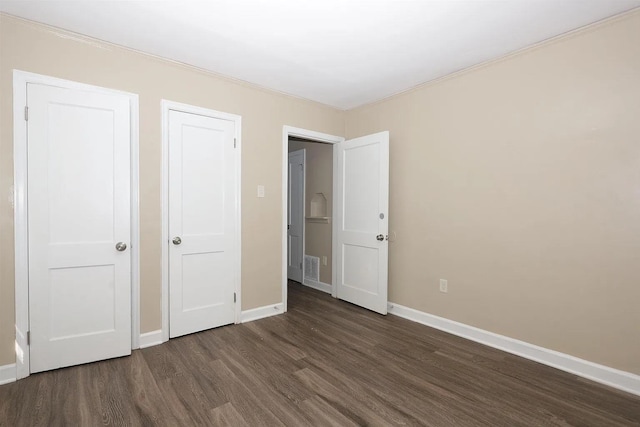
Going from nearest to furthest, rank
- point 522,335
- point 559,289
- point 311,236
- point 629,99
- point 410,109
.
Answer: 1. point 629,99
2. point 559,289
3. point 522,335
4. point 410,109
5. point 311,236

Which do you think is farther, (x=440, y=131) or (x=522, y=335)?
(x=440, y=131)

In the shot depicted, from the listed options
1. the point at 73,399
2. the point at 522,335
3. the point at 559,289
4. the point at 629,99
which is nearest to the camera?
the point at 73,399

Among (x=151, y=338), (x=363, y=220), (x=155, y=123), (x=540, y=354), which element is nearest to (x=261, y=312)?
(x=151, y=338)

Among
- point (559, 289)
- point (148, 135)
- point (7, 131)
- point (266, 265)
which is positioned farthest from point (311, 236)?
point (7, 131)

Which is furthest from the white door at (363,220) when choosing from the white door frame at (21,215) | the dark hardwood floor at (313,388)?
the white door frame at (21,215)

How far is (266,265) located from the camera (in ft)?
11.7

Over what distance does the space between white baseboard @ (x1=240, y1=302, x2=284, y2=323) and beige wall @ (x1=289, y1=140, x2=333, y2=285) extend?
1065 millimetres

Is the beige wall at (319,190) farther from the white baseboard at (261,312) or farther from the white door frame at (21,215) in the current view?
the white door frame at (21,215)

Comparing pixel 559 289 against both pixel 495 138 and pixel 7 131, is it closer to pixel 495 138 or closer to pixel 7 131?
pixel 495 138

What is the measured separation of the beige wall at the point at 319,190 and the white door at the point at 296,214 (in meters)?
0.09

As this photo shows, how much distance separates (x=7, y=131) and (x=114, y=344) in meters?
1.77

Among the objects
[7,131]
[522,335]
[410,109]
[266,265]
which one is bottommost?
[522,335]

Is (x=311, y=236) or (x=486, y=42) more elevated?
(x=486, y=42)

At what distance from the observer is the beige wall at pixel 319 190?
4.54 metres
